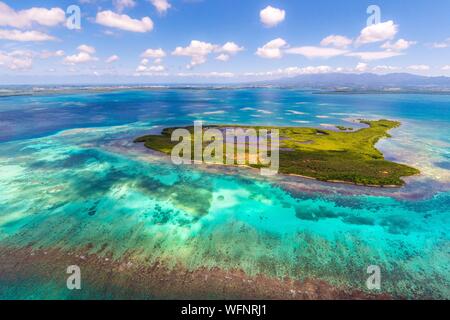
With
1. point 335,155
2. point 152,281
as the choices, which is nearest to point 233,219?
point 152,281

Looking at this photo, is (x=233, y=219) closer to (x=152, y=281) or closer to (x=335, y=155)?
(x=152, y=281)

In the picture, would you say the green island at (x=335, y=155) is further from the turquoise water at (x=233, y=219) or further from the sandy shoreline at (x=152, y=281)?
the sandy shoreline at (x=152, y=281)

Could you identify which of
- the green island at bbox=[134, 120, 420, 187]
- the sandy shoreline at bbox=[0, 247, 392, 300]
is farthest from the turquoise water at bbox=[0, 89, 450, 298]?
the green island at bbox=[134, 120, 420, 187]

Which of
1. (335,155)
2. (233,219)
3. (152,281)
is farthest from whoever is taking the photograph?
(335,155)

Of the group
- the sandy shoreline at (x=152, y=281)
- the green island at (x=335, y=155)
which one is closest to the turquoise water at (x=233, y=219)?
the sandy shoreline at (x=152, y=281)

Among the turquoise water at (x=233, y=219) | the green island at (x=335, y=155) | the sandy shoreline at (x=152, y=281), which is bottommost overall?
the sandy shoreline at (x=152, y=281)

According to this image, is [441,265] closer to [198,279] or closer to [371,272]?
[371,272]

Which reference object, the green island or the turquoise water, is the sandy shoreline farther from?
the green island

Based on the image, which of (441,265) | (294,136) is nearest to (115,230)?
(441,265)
